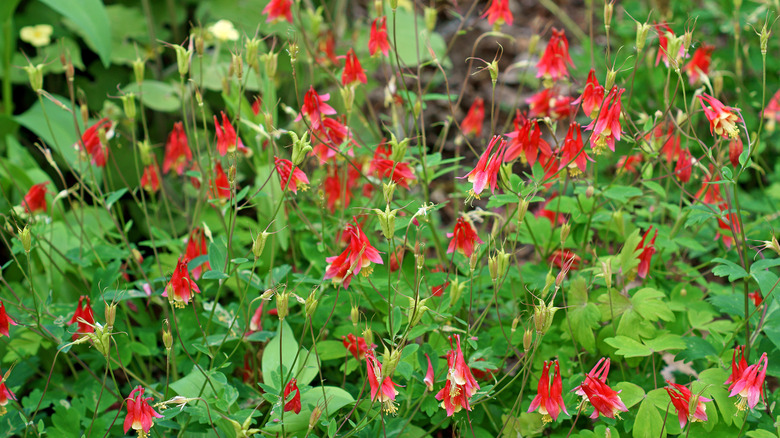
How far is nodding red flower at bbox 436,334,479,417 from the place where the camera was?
39.2 inches

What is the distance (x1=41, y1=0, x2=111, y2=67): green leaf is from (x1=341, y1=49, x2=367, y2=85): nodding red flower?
0.85m

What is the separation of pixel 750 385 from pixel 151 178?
4.44 feet

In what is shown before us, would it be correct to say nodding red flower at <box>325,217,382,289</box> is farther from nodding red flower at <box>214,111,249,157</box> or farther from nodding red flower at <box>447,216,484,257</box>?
nodding red flower at <box>214,111,249,157</box>

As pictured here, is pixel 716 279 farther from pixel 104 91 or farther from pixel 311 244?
pixel 104 91

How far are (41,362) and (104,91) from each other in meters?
1.22

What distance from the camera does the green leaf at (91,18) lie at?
188 cm

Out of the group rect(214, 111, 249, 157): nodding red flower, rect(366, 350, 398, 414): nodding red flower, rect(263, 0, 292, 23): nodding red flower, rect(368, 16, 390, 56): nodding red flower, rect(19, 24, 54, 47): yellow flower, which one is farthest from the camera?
rect(19, 24, 54, 47): yellow flower

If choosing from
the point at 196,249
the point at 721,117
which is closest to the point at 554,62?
the point at 721,117

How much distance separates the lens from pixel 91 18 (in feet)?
6.31

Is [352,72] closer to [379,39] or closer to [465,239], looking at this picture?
[379,39]

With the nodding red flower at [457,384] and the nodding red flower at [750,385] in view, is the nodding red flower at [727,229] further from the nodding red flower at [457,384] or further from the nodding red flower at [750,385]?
the nodding red flower at [457,384]

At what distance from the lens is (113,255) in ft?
4.64

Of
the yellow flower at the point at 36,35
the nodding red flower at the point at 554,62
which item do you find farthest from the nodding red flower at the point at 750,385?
the yellow flower at the point at 36,35

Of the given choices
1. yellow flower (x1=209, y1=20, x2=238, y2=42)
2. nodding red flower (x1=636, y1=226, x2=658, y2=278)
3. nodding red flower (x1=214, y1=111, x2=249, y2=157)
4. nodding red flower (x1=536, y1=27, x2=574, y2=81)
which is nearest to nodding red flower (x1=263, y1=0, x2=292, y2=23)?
nodding red flower (x1=214, y1=111, x2=249, y2=157)
